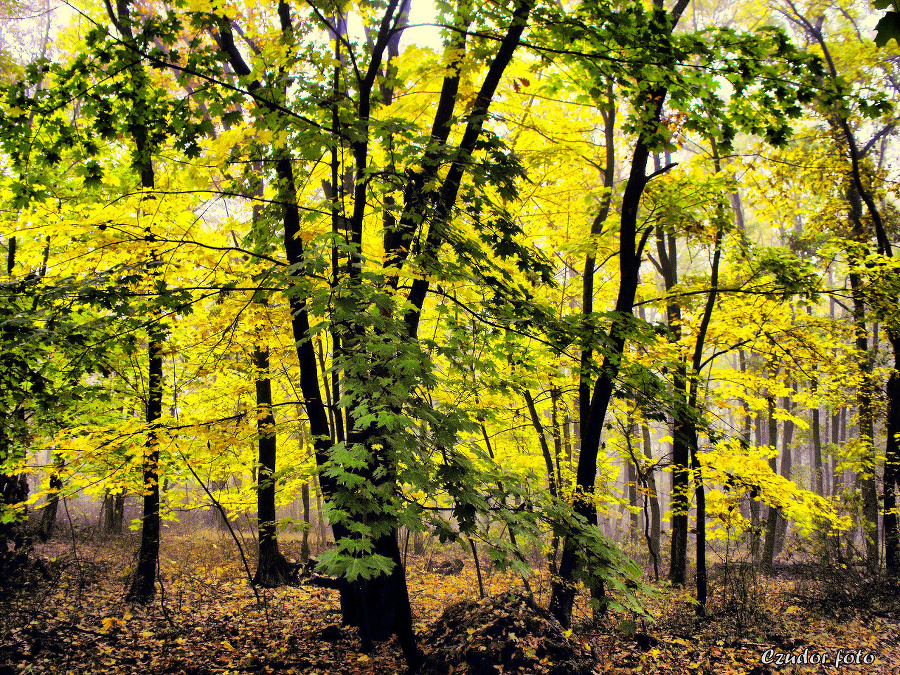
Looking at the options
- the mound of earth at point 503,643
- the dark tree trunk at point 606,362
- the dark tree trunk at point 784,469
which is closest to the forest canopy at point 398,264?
the dark tree trunk at point 606,362

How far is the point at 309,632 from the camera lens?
659cm

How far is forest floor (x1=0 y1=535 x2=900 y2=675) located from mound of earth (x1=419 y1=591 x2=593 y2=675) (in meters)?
0.37

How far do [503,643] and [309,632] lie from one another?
116 inches

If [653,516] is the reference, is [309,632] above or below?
above

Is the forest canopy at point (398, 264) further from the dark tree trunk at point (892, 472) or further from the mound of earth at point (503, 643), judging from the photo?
the mound of earth at point (503, 643)

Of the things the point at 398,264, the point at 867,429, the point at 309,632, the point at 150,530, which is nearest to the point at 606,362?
the point at 398,264

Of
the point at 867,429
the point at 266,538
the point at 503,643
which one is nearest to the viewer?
the point at 503,643

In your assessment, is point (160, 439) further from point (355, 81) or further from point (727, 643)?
point (727, 643)

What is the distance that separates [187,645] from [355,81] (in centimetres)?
750

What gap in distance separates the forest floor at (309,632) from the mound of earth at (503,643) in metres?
0.37
